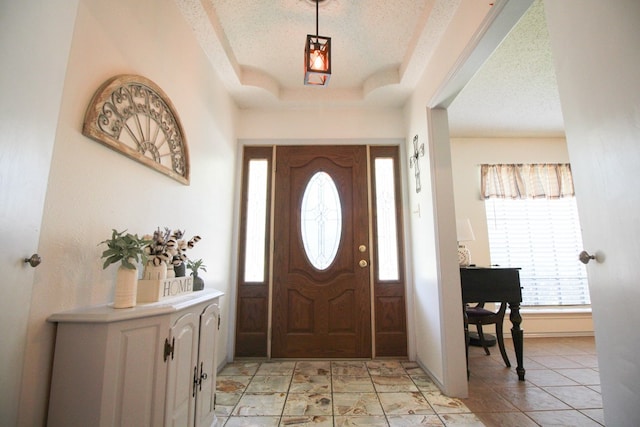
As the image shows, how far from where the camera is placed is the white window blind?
12.1ft

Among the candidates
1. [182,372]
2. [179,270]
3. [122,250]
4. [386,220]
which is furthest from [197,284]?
[386,220]

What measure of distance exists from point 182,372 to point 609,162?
184 cm

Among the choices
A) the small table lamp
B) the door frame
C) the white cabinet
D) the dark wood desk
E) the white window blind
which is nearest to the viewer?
the white cabinet

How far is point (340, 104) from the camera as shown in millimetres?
3156

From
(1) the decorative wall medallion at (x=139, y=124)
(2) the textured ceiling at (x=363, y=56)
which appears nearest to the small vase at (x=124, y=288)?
(1) the decorative wall medallion at (x=139, y=124)

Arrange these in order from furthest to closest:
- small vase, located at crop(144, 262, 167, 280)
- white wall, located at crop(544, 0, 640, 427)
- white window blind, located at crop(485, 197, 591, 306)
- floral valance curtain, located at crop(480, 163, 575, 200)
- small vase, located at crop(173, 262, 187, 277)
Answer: floral valance curtain, located at crop(480, 163, 575, 200) → white window blind, located at crop(485, 197, 591, 306) → small vase, located at crop(173, 262, 187, 277) → small vase, located at crop(144, 262, 167, 280) → white wall, located at crop(544, 0, 640, 427)

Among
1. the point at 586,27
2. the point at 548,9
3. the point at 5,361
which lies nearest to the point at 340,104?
the point at 548,9

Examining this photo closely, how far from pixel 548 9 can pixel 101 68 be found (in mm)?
1889

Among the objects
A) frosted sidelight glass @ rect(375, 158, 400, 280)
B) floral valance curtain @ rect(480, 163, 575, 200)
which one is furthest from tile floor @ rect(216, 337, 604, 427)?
floral valance curtain @ rect(480, 163, 575, 200)

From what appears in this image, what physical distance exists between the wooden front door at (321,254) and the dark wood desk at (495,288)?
0.97 meters

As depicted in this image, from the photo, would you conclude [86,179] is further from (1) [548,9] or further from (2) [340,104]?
(2) [340,104]

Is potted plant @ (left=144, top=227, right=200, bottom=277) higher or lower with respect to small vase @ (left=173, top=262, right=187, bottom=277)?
higher

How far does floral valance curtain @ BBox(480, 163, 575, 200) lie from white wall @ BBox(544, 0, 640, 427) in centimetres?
308

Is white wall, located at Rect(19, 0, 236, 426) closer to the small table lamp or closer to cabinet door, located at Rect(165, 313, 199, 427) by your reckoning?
cabinet door, located at Rect(165, 313, 199, 427)
